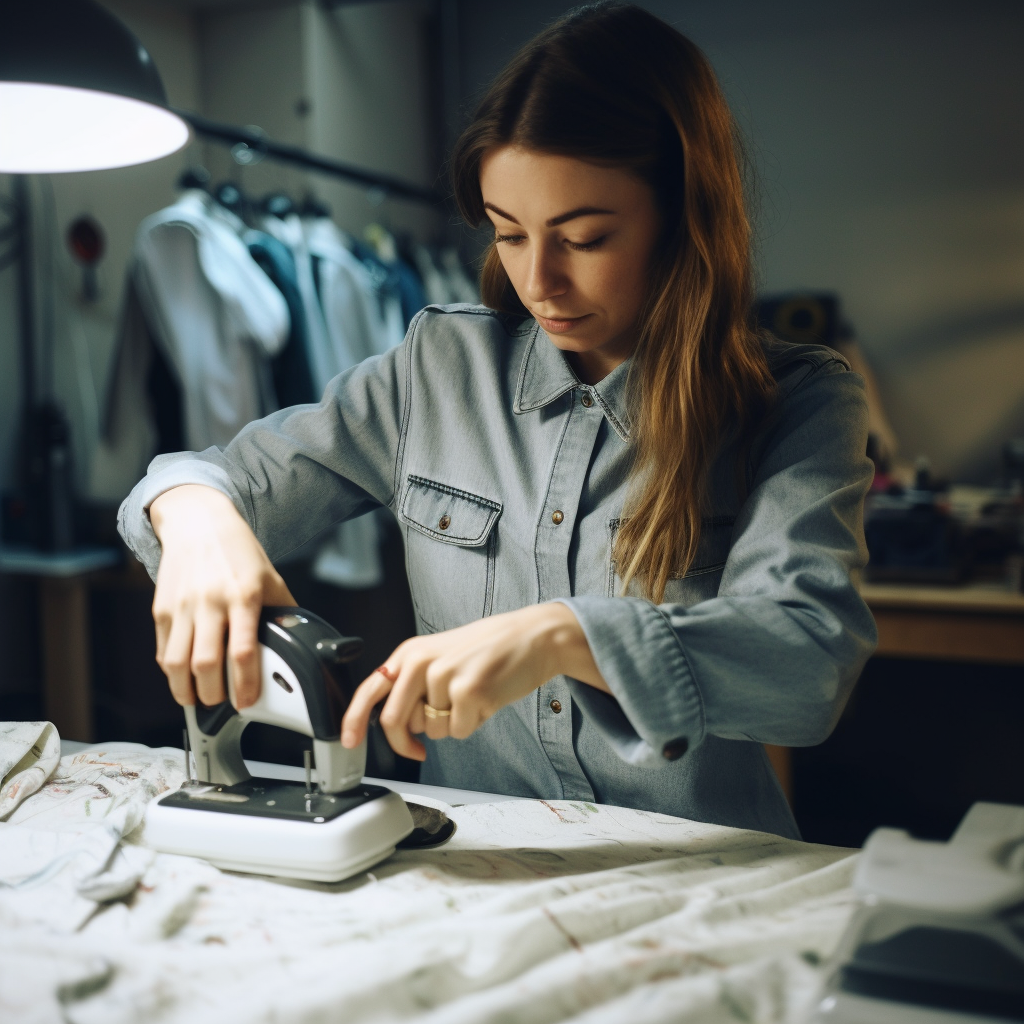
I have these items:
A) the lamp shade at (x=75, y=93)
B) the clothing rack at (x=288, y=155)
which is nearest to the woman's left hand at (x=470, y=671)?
the lamp shade at (x=75, y=93)

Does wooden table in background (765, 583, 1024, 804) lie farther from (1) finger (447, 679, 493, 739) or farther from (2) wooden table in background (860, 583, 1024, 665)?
(1) finger (447, 679, 493, 739)

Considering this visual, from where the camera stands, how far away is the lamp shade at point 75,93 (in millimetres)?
917

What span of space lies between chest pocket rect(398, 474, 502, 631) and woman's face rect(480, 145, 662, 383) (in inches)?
8.1

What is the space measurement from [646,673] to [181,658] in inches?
14.4

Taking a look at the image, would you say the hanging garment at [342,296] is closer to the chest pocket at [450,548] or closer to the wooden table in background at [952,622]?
the wooden table in background at [952,622]

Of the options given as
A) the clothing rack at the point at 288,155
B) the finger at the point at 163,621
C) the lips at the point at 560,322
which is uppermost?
the clothing rack at the point at 288,155

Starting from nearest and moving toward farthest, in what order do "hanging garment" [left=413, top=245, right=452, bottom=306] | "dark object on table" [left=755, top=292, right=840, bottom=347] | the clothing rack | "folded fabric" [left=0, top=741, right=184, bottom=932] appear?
1. "folded fabric" [left=0, top=741, right=184, bottom=932]
2. the clothing rack
3. "dark object on table" [left=755, top=292, right=840, bottom=347]
4. "hanging garment" [left=413, top=245, right=452, bottom=306]

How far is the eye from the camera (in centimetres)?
90

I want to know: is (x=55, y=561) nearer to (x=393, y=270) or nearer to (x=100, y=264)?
(x=100, y=264)

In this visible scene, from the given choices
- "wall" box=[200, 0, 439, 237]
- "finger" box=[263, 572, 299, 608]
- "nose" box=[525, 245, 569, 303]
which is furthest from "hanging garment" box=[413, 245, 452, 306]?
"finger" box=[263, 572, 299, 608]

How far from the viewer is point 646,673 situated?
727 mm

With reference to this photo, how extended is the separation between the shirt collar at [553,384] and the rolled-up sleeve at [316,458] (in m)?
0.14

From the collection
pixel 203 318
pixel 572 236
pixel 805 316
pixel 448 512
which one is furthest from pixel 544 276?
pixel 805 316

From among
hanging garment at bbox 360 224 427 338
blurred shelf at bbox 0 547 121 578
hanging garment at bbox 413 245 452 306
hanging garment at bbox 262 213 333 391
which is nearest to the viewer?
blurred shelf at bbox 0 547 121 578
